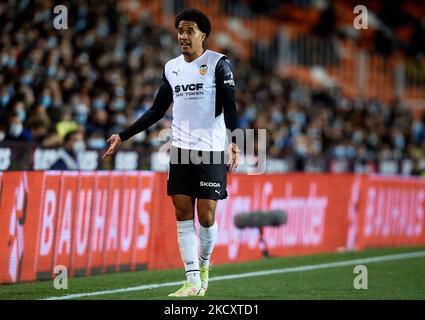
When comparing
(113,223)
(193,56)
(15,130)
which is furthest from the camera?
(15,130)

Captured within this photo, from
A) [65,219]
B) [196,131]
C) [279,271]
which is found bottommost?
[279,271]

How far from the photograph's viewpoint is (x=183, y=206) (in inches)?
369

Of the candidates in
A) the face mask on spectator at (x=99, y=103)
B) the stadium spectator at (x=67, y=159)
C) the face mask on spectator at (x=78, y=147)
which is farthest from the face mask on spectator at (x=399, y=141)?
the stadium spectator at (x=67, y=159)

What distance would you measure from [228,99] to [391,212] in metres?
11.7

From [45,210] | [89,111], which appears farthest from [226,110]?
[89,111]

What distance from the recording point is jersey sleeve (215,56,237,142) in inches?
364

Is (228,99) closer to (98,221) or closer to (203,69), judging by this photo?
(203,69)

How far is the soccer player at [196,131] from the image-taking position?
930 cm

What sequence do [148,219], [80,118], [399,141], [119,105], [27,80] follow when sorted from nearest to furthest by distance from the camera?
[148,219] < [27,80] < [80,118] < [119,105] < [399,141]

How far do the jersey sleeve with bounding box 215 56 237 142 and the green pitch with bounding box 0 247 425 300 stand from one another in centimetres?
156

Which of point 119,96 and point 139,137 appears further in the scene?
point 119,96

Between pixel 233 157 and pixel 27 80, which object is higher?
pixel 27 80
